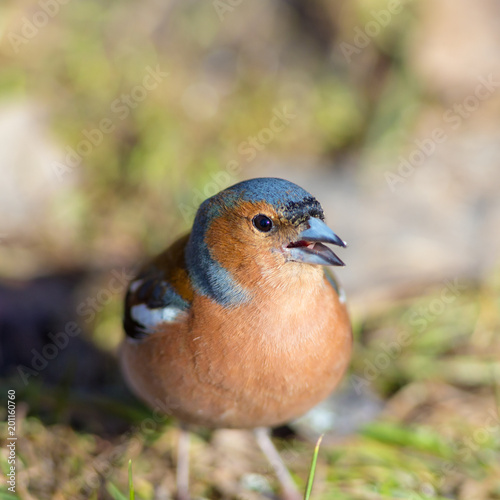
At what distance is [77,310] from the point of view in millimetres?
5332

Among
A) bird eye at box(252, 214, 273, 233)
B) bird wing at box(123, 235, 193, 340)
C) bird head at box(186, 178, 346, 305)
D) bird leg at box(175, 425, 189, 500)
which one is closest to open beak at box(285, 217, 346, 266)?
bird head at box(186, 178, 346, 305)

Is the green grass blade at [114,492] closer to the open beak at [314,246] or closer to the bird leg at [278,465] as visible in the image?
the bird leg at [278,465]

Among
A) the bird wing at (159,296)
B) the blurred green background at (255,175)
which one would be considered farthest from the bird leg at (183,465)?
the bird wing at (159,296)

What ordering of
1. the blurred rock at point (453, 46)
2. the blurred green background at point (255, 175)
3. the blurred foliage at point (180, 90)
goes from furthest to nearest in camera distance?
the blurred rock at point (453, 46), the blurred foliage at point (180, 90), the blurred green background at point (255, 175)

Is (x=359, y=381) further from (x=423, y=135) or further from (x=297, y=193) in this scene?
(x=423, y=135)

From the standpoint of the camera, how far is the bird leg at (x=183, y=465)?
12.9 ft

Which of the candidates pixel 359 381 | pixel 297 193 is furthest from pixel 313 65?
pixel 297 193

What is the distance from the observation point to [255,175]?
256 inches

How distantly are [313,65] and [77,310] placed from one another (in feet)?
12.9

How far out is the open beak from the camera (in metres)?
2.92

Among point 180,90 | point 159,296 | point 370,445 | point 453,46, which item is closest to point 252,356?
point 159,296

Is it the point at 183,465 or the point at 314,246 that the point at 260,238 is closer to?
the point at 314,246

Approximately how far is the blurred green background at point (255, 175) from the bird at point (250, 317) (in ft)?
3.26

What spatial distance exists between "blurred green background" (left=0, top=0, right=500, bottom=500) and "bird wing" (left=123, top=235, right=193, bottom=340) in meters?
0.94
